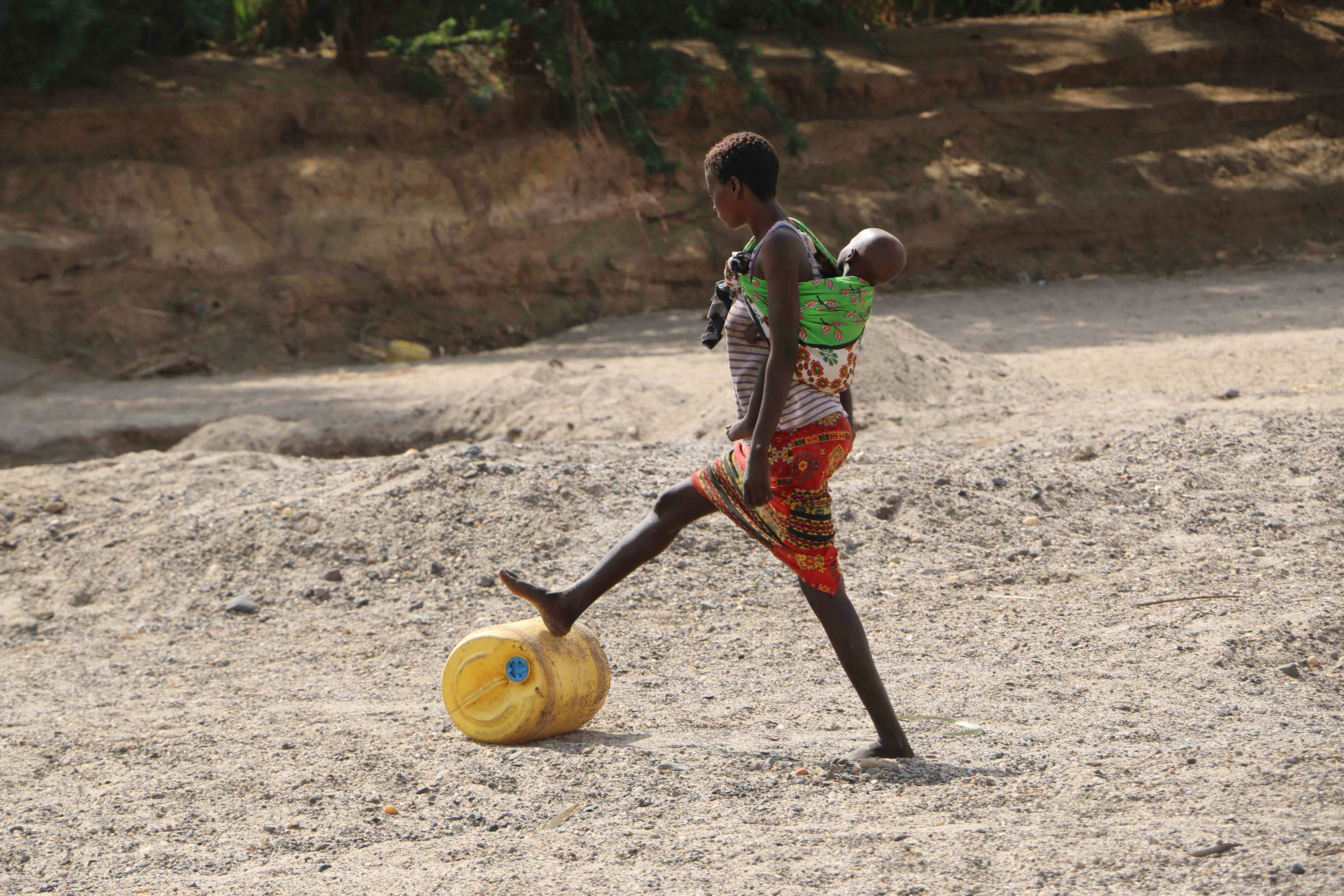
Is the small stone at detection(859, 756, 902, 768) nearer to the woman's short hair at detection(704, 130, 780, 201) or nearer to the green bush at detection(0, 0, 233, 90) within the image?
the woman's short hair at detection(704, 130, 780, 201)

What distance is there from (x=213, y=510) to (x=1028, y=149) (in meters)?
11.3

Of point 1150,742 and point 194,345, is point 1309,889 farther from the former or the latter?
point 194,345

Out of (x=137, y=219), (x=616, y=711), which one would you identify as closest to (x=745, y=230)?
(x=137, y=219)

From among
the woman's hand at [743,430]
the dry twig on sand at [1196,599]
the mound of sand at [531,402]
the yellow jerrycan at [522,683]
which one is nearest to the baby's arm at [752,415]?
the woman's hand at [743,430]

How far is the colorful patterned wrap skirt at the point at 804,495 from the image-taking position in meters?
2.91

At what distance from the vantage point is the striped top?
9.46 feet

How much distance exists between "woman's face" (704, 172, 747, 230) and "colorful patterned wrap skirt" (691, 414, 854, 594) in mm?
505

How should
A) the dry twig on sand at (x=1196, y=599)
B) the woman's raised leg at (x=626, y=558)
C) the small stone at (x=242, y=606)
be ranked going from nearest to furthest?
the woman's raised leg at (x=626, y=558) < the dry twig on sand at (x=1196, y=599) < the small stone at (x=242, y=606)

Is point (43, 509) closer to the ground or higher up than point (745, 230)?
closer to the ground

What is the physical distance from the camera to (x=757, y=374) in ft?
9.59

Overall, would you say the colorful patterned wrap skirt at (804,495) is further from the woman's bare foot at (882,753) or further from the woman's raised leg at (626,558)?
the woman's bare foot at (882,753)

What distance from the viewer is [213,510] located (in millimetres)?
5590

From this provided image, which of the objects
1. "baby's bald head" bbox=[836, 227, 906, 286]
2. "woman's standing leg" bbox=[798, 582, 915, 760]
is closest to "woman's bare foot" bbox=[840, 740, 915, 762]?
"woman's standing leg" bbox=[798, 582, 915, 760]

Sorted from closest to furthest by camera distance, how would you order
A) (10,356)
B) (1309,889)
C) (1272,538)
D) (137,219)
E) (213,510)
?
(1309,889)
(1272,538)
(213,510)
(10,356)
(137,219)
